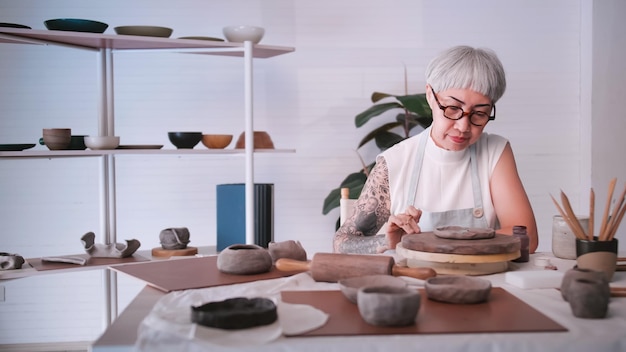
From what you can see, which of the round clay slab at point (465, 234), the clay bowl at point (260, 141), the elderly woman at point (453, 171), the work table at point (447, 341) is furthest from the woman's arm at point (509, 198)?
the clay bowl at point (260, 141)

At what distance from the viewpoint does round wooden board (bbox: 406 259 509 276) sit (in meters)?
1.71

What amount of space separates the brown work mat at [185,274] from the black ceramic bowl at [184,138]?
1.89 metres

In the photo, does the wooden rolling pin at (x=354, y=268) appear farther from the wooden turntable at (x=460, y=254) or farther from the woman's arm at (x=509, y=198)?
the woman's arm at (x=509, y=198)

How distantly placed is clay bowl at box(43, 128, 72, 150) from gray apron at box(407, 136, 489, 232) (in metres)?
1.85

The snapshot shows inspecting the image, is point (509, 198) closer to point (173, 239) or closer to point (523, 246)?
point (523, 246)

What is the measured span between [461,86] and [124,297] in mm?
2921

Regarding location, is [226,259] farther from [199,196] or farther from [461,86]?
Result: [199,196]

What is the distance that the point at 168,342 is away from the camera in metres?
1.19

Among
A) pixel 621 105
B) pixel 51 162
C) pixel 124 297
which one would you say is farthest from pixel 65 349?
pixel 621 105

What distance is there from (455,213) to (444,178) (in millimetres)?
157

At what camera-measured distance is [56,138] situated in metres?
3.50

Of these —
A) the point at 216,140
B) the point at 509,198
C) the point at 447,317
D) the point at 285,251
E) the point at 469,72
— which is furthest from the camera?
the point at 216,140

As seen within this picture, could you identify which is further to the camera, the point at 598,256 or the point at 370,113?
the point at 370,113

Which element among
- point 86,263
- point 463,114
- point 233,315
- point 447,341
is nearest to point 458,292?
point 447,341
